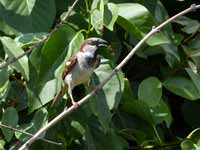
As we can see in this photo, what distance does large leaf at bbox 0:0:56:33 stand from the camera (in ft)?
8.70

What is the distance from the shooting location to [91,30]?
2.65 m

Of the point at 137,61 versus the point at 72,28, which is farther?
the point at 137,61

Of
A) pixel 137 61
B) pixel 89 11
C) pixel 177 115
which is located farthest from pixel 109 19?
pixel 177 115

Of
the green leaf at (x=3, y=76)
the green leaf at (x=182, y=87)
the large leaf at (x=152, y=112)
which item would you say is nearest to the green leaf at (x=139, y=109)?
the large leaf at (x=152, y=112)

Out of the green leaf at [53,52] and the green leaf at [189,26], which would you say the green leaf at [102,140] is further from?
the green leaf at [189,26]

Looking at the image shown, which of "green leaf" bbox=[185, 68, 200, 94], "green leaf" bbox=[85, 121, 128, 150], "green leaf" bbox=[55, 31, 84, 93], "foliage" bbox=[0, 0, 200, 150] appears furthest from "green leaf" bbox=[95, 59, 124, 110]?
"green leaf" bbox=[185, 68, 200, 94]

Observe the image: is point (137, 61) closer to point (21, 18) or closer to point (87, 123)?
point (87, 123)

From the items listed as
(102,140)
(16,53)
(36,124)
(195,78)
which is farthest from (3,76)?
(195,78)

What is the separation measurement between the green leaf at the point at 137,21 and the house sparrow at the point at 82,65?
4.7 inches

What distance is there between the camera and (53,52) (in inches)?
100

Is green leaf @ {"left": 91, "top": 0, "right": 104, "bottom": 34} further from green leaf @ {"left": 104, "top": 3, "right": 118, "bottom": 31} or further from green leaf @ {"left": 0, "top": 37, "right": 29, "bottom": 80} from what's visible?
green leaf @ {"left": 0, "top": 37, "right": 29, "bottom": 80}

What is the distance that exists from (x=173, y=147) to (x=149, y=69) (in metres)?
0.42

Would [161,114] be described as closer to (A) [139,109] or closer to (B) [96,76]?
(A) [139,109]

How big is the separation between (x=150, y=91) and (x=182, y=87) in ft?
0.57
